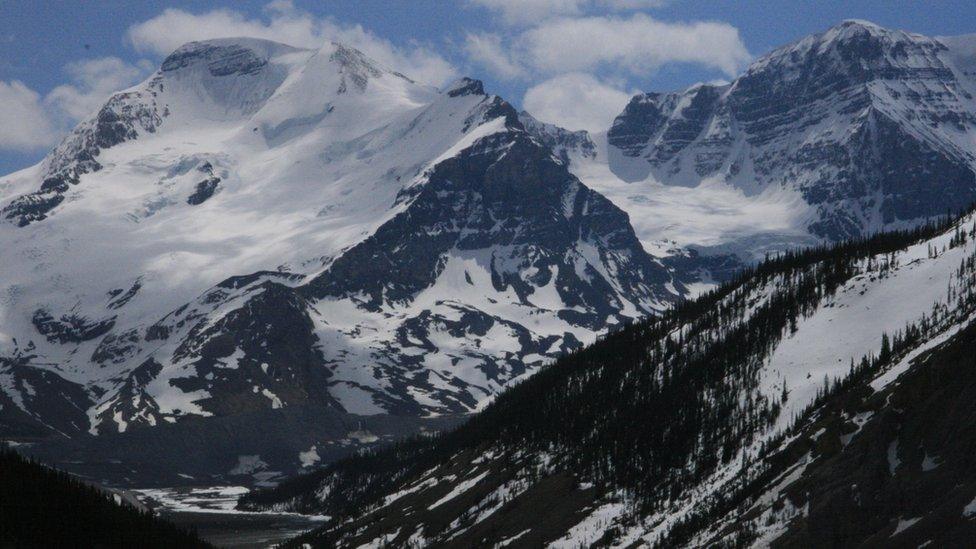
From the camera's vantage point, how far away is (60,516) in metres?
147

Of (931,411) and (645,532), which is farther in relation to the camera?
(645,532)

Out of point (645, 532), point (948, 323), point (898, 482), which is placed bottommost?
point (645, 532)

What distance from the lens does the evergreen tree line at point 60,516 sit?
139 m

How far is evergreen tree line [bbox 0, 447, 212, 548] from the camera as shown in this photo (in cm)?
13875

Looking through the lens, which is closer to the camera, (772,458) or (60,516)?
(60,516)

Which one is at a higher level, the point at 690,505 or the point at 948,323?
the point at 948,323

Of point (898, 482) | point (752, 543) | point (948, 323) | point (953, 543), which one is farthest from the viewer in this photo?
point (948, 323)

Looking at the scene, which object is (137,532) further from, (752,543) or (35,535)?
(752,543)

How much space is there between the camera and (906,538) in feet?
428

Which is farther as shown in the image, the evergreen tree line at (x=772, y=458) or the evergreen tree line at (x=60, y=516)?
the evergreen tree line at (x=772, y=458)

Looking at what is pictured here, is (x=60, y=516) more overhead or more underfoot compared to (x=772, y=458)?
more overhead

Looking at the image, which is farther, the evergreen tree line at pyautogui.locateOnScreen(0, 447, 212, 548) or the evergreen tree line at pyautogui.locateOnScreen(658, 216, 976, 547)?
the evergreen tree line at pyautogui.locateOnScreen(658, 216, 976, 547)

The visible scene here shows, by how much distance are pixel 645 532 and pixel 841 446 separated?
42.2 m

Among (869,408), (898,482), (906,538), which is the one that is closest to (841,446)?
(869,408)
